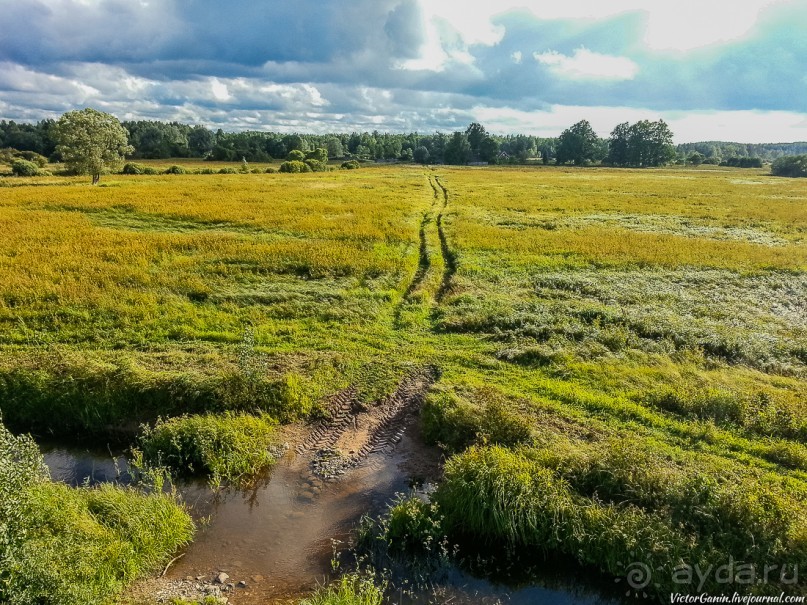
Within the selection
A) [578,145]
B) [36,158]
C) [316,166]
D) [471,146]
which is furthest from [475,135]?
[36,158]

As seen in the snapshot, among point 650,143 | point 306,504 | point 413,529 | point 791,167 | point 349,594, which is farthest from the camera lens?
point 650,143

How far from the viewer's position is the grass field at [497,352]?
29.6 ft

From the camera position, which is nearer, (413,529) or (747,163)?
(413,529)

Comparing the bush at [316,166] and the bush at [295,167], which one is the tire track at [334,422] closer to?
the bush at [295,167]

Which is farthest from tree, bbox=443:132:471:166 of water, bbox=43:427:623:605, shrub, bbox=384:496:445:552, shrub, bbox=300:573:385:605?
shrub, bbox=300:573:385:605

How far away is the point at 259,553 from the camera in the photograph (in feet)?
28.6

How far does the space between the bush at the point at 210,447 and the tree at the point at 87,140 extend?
52.2m

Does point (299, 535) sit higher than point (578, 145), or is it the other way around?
point (578, 145)

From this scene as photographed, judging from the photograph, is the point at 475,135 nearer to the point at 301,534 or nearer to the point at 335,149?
the point at 335,149

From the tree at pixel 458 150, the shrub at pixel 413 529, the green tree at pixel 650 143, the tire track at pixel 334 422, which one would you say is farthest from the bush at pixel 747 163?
the shrub at pixel 413 529

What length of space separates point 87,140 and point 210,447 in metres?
56.3

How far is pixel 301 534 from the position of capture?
30.1 ft

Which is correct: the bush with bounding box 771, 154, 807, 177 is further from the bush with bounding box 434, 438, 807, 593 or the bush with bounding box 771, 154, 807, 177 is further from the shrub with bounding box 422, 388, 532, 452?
the shrub with bounding box 422, 388, 532, 452

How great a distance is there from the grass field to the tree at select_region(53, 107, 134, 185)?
91.5 ft
